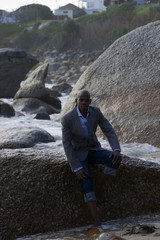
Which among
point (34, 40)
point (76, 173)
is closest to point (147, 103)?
point (76, 173)

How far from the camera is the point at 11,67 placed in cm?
1742

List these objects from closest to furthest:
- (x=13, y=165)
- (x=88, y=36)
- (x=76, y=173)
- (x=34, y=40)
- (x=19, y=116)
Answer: (x=76, y=173), (x=13, y=165), (x=19, y=116), (x=88, y=36), (x=34, y=40)

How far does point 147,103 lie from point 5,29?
53.8 meters

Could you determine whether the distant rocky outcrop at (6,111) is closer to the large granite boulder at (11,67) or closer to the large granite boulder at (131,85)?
the large granite boulder at (131,85)

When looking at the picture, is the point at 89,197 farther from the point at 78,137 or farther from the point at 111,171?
the point at 78,137

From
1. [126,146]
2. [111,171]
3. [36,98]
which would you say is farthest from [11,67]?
[111,171]

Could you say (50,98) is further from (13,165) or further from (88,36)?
(88,36)

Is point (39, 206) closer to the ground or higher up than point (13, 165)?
closer to the ground

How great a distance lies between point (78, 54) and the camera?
1725 inches

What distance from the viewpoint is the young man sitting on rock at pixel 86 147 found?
3.99 m

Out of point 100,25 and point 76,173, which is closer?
point 76,173

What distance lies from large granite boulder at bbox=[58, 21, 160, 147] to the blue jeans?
3.60 metres

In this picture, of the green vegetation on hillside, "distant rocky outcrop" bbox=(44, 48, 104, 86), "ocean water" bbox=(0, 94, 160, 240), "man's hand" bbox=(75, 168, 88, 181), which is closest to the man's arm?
"man's hand" bbox=(75, 168, 88, 181)

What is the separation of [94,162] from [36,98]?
954 centimetres
